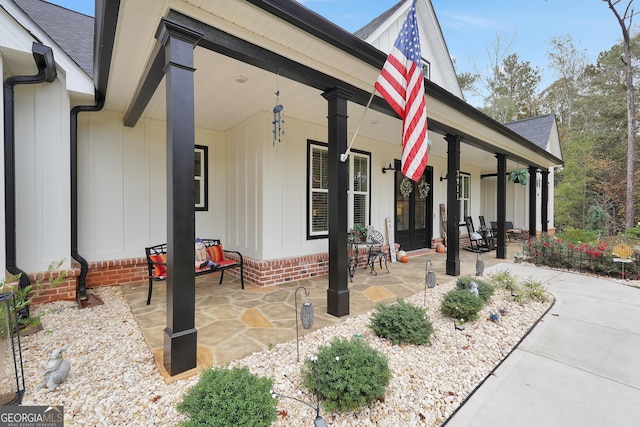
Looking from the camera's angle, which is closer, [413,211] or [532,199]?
[413,211]

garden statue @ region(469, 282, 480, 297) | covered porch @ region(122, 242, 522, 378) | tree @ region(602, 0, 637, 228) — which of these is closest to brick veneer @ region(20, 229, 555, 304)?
covered porch @ region(122, 242, 522, 378)

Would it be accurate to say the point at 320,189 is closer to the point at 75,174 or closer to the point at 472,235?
the point at 75,174

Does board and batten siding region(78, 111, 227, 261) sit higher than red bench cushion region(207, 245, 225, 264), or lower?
higher

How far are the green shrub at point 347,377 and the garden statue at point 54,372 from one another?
5.33 ft

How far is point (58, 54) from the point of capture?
3438mm

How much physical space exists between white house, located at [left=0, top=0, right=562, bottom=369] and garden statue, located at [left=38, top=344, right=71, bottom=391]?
0.67m

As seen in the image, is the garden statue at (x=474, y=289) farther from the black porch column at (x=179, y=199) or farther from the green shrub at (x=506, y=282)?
the black porch column at (x=179, y=199)

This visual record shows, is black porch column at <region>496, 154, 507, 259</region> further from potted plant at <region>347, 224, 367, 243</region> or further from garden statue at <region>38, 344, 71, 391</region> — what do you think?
garden statue at <region>38, 344, 71, 391</region>

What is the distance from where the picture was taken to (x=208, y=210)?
5.31 meters

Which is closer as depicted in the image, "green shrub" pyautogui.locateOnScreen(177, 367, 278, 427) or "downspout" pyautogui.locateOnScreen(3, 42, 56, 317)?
"green shrub" pyautogui.locateOnScreen(177, 367, 278, 427)

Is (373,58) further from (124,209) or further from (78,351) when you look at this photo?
(124,209)

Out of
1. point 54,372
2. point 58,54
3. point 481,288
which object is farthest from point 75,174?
point 481,288

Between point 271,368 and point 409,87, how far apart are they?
2847 mm

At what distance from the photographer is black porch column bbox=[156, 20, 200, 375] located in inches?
78.0
